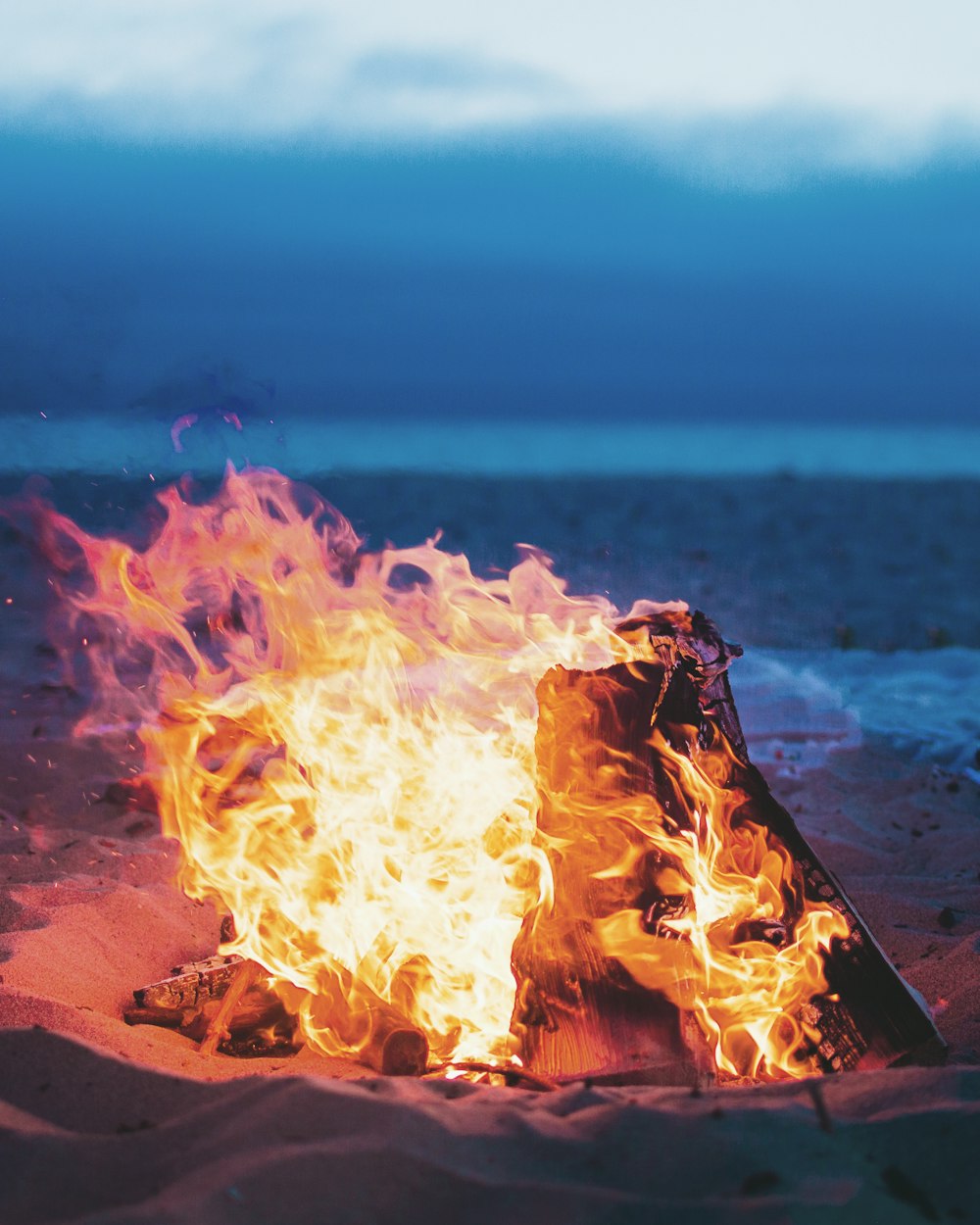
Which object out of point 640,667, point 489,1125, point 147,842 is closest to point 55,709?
point 147,842

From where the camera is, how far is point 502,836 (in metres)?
3.49

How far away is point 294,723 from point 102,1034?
1112 millimetres

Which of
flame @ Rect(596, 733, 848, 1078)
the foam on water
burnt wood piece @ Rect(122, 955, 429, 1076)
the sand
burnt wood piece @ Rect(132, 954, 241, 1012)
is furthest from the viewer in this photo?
the foam on water

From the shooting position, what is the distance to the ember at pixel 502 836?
3.13 metres

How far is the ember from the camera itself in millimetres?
3135

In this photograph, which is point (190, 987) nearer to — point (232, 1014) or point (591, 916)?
point (232, 1014)

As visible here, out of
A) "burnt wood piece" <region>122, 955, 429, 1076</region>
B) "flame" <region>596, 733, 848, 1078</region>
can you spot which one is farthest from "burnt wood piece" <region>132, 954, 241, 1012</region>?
"flame" <region>596, 733, 848, 1078</region>

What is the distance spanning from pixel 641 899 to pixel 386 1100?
1062 millimetres

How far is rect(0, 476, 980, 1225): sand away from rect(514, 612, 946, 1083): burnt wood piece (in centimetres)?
28

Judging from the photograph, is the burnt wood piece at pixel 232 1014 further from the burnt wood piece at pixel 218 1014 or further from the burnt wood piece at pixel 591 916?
the burnt wood piece at pixel 591 916

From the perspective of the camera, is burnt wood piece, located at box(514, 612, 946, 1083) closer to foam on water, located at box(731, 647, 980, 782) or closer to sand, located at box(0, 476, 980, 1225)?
sand, located at box(0, 476, 980, 1225)

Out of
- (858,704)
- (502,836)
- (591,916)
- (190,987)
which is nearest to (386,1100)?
(591,916)

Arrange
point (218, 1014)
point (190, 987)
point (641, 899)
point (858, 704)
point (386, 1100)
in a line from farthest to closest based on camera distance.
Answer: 1. point (858, 704)
2. point (190, 987)
3. point (218, 1014)
4. point (641, 899)
5. point (386, 1100)

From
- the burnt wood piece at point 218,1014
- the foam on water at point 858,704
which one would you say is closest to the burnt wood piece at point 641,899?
the burnt wood piece at point 218,1014
